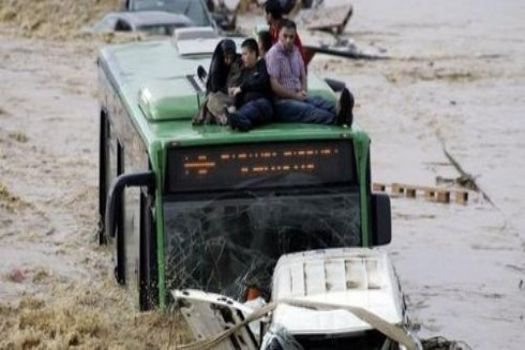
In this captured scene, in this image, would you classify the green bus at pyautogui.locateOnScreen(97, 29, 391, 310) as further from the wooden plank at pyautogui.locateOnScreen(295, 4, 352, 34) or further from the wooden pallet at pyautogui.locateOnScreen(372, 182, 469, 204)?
the wooden plank at pyautogui.locateOnScreen(295, 4, 352, 34)

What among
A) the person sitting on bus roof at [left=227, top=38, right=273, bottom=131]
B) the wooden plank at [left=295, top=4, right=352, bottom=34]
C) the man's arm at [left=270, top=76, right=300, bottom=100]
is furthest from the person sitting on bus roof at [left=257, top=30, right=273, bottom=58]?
the wooden plank at [left=295, top=4, right=352, bottom=34]

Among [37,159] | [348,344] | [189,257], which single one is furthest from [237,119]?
[37,159]

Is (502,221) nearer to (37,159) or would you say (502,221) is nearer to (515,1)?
(37,159)

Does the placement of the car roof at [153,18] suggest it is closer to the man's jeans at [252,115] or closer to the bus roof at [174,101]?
the bus roof at [174,101]

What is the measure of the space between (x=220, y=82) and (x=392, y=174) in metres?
11.0

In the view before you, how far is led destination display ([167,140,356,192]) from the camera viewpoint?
37.3 feet

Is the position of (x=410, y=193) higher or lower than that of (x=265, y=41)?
lower

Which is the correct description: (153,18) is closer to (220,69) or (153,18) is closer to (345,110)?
(220,69)

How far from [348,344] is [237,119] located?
2.39m

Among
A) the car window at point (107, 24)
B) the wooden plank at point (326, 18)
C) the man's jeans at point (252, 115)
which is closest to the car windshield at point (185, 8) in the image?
the car window at point (107, 24)

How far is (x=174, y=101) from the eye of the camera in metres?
12.1

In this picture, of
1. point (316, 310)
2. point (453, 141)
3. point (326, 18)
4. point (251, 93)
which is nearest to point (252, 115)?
point (251, 93)

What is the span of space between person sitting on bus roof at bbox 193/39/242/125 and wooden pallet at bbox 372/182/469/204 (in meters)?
8.95

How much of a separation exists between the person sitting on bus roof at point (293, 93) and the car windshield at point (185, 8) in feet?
69.8
